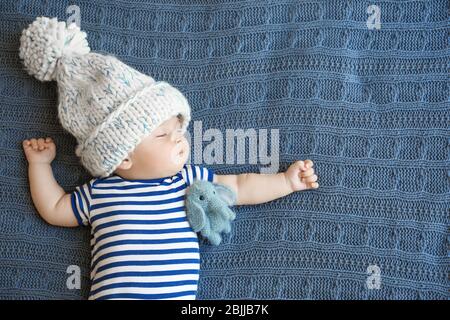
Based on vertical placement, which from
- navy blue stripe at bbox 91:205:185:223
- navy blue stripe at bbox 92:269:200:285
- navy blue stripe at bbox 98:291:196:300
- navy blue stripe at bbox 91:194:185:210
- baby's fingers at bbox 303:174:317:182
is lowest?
navy blue stripe at bbox 98:291:196:300

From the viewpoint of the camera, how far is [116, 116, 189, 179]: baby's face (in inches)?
49.6

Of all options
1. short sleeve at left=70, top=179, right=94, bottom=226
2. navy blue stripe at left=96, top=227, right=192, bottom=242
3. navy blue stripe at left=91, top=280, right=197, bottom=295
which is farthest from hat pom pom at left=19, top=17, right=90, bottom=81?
navy blue stripe at left=91, top=280, right=197, bottom=295

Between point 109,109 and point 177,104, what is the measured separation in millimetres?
153

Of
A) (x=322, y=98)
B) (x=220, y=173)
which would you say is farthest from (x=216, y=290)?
(x=322, y=98)

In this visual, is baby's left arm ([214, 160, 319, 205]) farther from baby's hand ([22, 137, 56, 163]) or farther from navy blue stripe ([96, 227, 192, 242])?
baby's hand ([22, 137, 56, 163])

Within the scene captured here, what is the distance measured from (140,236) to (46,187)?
28 centimetres

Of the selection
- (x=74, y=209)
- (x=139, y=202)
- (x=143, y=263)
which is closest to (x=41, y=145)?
(x=74, y=209)

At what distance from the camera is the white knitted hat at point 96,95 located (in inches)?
48.4

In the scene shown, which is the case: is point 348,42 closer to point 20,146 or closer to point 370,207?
point 370,207

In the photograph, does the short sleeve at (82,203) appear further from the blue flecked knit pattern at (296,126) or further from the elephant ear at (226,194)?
the elephant ear at (226,194)

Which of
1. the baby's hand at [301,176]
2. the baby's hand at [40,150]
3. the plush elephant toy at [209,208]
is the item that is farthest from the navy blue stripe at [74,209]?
the baby's hand at [301,176]

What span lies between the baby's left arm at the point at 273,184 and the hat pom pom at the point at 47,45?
49 cm

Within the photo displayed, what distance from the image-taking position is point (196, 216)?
1.27 meters

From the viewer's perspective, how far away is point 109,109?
1.24m
